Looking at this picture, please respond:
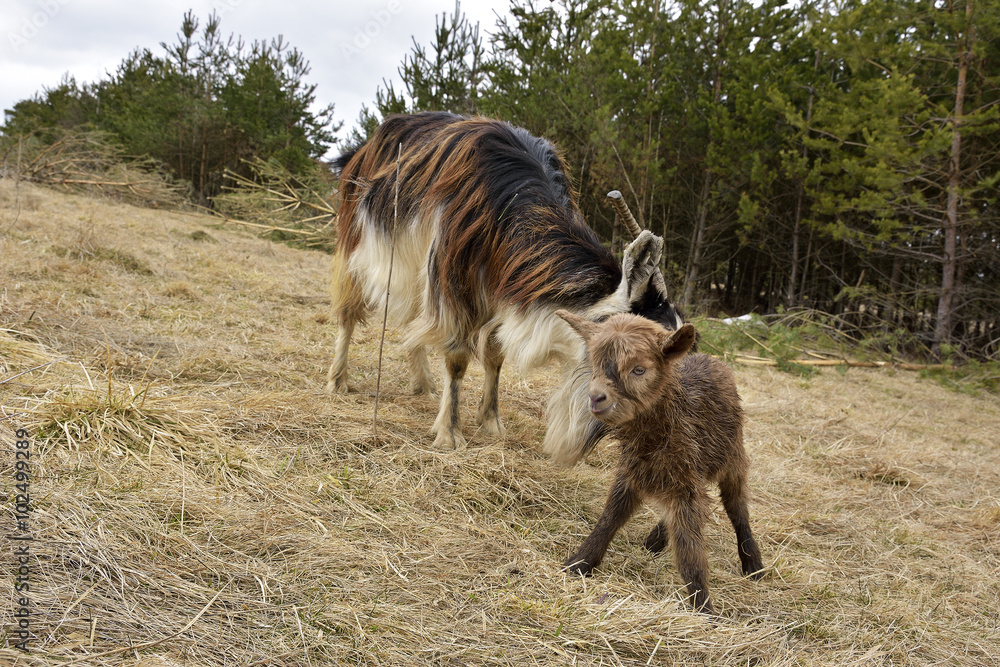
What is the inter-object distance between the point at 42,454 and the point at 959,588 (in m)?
3.91

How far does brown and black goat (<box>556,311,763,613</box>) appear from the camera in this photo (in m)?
2.13

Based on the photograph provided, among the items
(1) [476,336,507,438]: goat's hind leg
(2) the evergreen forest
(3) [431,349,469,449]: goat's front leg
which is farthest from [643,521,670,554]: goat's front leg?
(2) the evergreen forest

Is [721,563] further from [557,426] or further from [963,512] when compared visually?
[963,512]

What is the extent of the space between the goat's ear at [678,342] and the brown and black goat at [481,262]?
23.0 inches

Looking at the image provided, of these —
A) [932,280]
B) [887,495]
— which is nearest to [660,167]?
[932,280]

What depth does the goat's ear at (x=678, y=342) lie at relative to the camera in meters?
2.10

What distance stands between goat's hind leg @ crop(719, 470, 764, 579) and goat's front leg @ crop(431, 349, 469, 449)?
1531 mm

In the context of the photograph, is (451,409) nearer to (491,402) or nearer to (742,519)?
(491,402)

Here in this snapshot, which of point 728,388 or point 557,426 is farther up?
point 728,388

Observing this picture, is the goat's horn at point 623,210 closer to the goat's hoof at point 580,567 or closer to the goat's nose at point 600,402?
the goat's nose at point 600,402

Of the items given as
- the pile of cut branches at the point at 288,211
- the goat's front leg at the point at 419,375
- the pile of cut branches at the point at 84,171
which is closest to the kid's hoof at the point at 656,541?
the goat's front leg at the point at 419,375

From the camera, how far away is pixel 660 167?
43.4ft

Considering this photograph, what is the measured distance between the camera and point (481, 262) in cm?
354

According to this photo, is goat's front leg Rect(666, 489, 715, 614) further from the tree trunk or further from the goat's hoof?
the tree trunk
